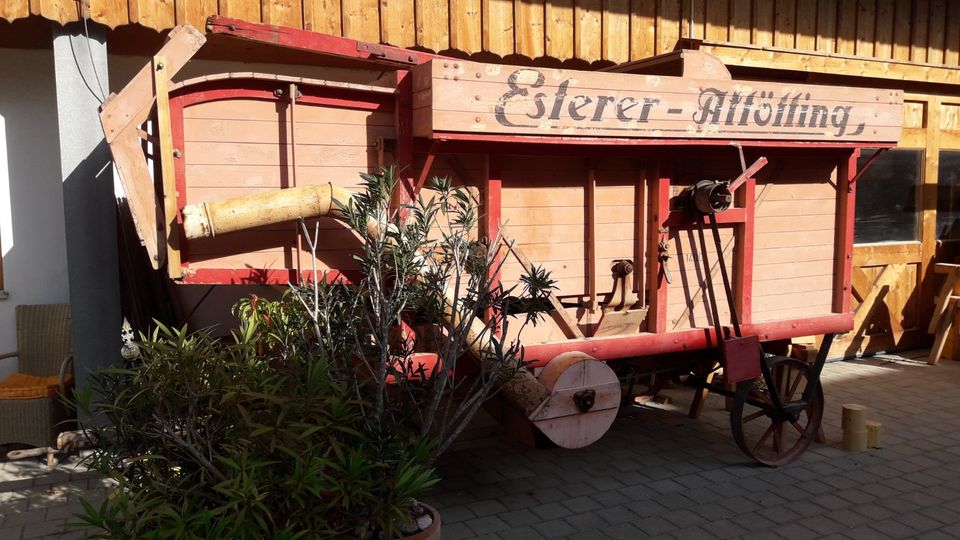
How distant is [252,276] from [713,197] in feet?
10.7

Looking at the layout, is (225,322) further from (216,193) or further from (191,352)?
(191,352)

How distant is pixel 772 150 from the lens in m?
5.79

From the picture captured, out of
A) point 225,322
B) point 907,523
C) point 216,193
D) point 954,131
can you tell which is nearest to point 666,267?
point 907,523

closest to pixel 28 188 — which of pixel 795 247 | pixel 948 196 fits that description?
pixel 795 247

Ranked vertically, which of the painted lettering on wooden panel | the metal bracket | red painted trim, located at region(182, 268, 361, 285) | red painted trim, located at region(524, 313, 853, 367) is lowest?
red painted trim, located at region(524, 313, 853, 367)

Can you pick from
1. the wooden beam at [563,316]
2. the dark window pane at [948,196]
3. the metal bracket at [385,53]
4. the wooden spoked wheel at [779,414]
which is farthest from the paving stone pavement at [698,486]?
the dark window pane at [948,196]

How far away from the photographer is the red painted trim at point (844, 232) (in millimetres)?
6188

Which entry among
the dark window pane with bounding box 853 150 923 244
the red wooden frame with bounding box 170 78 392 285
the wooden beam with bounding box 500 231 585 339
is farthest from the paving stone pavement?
the dark window pane with bounding box 853 150 923 244

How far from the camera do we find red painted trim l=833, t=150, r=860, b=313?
20.3ft

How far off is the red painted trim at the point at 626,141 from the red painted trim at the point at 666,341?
1.38m

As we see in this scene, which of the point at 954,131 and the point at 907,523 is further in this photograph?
the point at 954,131

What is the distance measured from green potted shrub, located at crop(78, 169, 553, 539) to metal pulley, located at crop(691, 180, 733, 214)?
194 centimetres

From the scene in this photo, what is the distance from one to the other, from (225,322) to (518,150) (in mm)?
3508

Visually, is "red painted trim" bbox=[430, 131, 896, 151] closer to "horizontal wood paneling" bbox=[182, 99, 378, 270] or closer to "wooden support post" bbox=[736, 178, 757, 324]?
"wooden support post" bbox=[736, 178, 757, 324]
